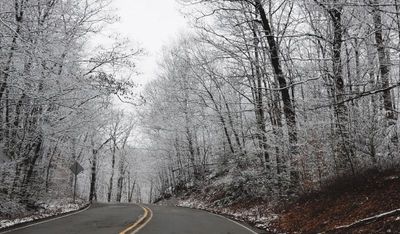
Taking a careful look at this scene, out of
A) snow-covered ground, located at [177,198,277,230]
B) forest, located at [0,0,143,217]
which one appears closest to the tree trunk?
snow-covered ground, located at [177,198,277,230]

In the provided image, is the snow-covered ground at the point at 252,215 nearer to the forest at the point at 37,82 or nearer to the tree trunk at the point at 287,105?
the tree trunk at the point at 287,105

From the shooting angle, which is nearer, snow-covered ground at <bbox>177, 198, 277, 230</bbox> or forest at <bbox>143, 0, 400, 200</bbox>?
forest at <bbox>143, 0, 400, 200</bbox>

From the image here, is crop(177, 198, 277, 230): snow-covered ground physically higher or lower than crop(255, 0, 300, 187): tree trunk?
lower

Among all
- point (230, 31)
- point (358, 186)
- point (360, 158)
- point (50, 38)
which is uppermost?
point (230, 31)

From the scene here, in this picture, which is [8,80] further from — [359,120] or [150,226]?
[359,120]

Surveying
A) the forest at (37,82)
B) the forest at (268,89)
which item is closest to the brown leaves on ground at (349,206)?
the forest at (268,89)

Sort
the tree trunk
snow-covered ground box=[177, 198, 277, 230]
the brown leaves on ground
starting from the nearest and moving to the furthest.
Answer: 1. the brown leaves on ground
2. snow-covered ground box=[177, 198, 277, 230]
3. the tree trunk

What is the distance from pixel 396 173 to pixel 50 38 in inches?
463

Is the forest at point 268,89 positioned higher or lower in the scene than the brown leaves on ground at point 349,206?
higher

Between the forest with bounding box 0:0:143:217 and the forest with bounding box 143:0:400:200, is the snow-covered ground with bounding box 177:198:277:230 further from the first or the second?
the forest with bounding box 0:0:143:217

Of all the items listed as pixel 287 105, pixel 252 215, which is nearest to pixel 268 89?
pixel 287 105

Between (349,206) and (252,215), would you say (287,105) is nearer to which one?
(252,215)

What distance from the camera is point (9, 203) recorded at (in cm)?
1441

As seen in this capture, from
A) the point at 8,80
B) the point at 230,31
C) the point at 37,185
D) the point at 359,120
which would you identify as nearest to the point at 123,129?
the point at 37,185
